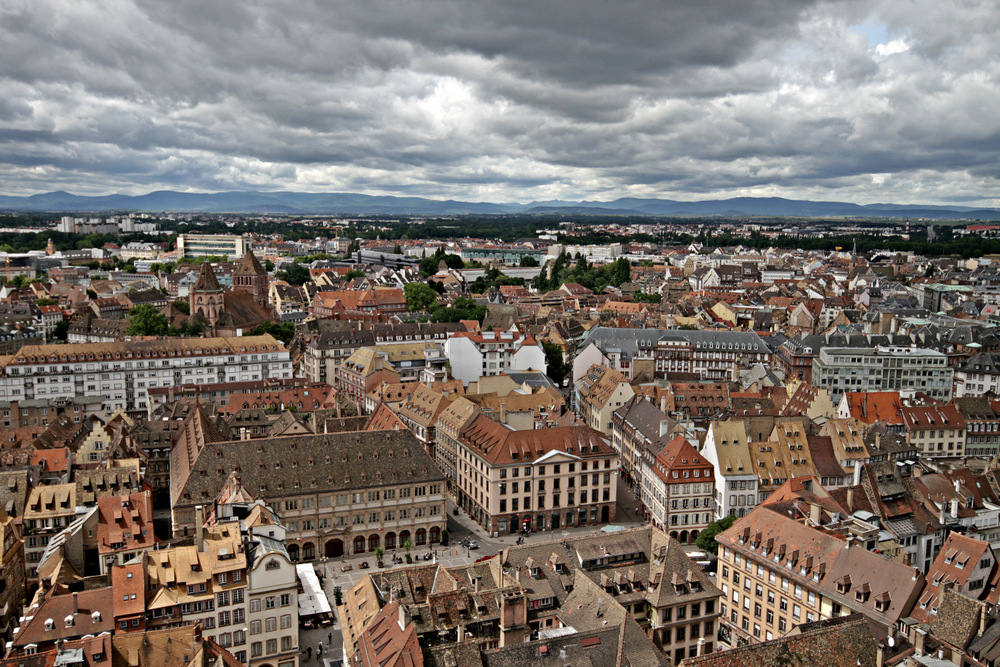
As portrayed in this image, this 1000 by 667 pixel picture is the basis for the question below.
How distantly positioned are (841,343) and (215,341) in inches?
4443

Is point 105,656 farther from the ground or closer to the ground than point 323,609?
farther from the ground

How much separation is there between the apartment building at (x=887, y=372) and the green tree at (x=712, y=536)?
64.9 meters

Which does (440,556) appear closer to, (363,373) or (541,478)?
(541,478)

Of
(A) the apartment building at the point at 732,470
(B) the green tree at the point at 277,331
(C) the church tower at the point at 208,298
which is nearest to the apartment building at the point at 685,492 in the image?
(A) the apartment building at the point at 732,470

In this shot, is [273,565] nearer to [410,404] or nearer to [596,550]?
[596,550]

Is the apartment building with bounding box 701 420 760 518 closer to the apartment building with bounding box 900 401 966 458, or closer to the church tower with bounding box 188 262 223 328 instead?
the apartment building with bounding box 900 401 966 458

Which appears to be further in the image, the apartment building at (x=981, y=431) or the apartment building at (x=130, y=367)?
the apartment building at (x=130, y=367)

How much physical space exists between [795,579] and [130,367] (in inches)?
4558

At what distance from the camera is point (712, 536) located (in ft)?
260

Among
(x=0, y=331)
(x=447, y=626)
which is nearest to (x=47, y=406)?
(x=0, y=331)

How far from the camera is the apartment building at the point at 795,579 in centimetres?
5644

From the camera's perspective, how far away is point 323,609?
214 feet

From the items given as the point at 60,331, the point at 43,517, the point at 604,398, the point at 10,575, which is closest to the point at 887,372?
the point at 604,398

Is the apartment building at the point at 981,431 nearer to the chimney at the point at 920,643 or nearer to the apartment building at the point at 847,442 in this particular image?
the apartment building at the point at 847,442
